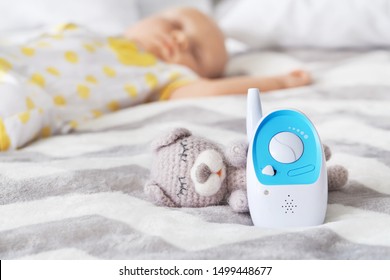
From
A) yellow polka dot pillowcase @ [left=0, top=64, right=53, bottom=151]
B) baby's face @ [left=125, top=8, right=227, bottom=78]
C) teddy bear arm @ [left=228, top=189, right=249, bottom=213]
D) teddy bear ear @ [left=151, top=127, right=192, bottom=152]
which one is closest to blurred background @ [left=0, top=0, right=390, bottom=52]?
baby's face @ [left=125, top=8, right=227, bottom=78]

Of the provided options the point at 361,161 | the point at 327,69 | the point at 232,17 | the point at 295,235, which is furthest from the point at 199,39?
the point at 295,235

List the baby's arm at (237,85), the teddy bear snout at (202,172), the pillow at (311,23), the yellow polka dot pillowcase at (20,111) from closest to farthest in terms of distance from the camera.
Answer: the teddy bear snout at (202,172), the yellow polka dot pillowcase at (20,111), the baby's arm at (237,85), the pillow at (311,23)

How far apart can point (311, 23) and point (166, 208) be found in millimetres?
1148

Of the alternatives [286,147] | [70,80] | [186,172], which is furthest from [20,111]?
[286,147]

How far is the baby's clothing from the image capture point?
1.24 metres

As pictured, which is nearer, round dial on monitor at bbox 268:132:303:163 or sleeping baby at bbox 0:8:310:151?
round dial on monitor at bbox 268:132:303:163

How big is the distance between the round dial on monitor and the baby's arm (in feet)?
2.54

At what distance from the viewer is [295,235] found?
0.72 meters

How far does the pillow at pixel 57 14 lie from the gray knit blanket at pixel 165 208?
57 cm

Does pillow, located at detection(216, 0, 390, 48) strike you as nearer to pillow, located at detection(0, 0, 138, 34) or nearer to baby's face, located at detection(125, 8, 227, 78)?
baby's face, located at detection(125, 8, 227, 78)

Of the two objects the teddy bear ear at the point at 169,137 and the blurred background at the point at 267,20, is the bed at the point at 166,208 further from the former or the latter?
the blurred background at the point at 267,20

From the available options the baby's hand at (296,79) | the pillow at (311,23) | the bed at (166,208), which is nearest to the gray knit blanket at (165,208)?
the bed at (166,208)

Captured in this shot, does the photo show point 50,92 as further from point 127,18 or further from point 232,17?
point 232,17

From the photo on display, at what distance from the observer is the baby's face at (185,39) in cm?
184
